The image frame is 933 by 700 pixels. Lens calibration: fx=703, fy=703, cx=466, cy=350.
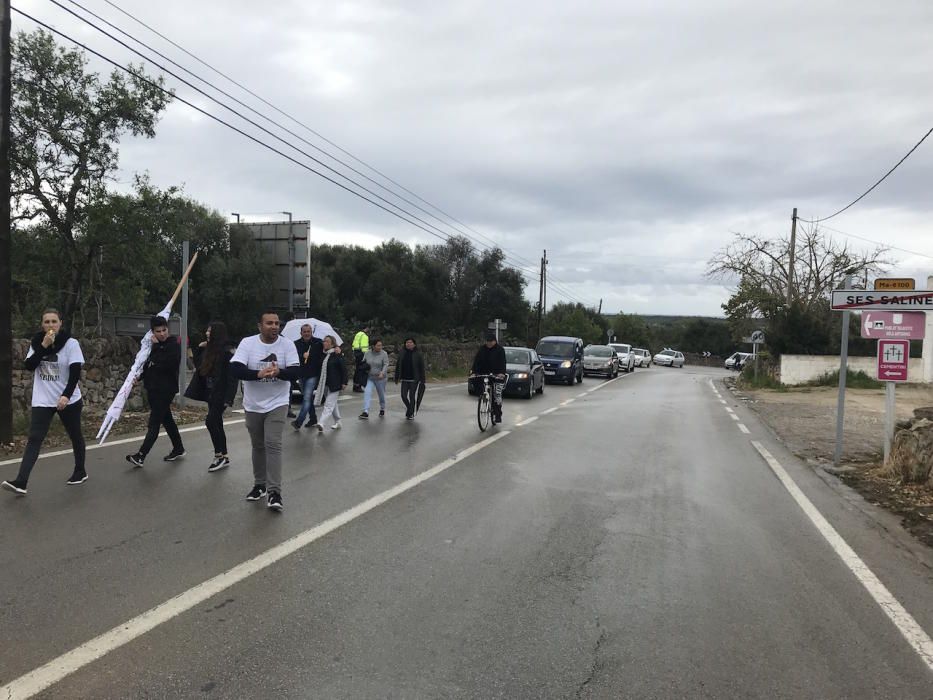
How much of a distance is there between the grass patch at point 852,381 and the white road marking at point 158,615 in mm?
29257

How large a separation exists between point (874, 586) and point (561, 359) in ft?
73.3

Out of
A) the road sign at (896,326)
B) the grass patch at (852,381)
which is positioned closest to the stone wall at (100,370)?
the road sign at (896,326)

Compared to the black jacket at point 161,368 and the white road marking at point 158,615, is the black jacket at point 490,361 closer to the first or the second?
the black jacket at point 161,368

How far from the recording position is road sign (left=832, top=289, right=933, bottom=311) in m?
9.34

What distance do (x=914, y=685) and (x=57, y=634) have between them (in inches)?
169

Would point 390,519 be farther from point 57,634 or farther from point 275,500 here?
point 57,634

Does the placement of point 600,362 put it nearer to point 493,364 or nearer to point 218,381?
point 493,364

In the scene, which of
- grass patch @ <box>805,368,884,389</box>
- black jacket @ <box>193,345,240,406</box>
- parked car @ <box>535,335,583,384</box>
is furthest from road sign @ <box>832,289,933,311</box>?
grass patch @ <box>805,368,884,389</box>

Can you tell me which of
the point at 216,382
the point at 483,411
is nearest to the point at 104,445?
the point at 216,382

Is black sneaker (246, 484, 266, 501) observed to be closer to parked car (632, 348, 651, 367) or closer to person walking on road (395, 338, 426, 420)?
person walking on road (395, 338, 426, 420)

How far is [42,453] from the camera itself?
8.70 metres

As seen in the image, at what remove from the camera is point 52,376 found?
22.7 ft

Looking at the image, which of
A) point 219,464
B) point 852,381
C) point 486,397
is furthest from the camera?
point 852,381

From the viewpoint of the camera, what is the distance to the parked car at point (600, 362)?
34.7 meters
